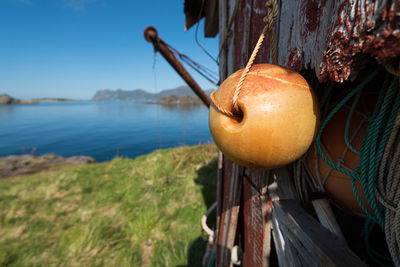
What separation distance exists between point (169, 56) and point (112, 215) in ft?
17.1

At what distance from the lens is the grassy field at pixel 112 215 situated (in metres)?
4.31

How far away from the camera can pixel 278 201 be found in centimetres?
138

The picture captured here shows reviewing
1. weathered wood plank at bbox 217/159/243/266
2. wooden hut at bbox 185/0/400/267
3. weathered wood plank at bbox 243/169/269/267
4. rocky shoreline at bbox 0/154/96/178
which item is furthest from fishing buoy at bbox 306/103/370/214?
rocky shoreline at bbox 0/154/96/178

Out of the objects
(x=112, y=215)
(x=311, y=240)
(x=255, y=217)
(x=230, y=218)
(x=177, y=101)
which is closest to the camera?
(x=311, y=240)

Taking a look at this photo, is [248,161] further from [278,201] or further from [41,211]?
[41,211]

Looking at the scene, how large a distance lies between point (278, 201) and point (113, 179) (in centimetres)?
785

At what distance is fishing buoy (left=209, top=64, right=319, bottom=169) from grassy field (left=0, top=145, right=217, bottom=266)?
4474mm

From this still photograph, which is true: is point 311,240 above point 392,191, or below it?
below

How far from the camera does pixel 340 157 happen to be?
980 mm

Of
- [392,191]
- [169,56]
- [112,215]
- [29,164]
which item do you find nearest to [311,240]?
[392,191]

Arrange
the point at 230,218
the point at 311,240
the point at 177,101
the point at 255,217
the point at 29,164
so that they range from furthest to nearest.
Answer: the point at 177,101 → the point at 29,164 → the point at 230,218 → the point at 255,217 → the point at 311,240

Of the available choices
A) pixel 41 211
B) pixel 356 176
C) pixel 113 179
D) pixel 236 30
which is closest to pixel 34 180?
pixel 41 211

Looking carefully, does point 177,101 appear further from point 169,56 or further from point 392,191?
point 392,191

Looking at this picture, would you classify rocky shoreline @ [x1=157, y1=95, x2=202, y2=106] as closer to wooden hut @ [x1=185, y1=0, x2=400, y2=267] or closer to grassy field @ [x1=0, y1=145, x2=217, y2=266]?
grassy field @ [x1=0, y1=145, x2=217, y2=266]
